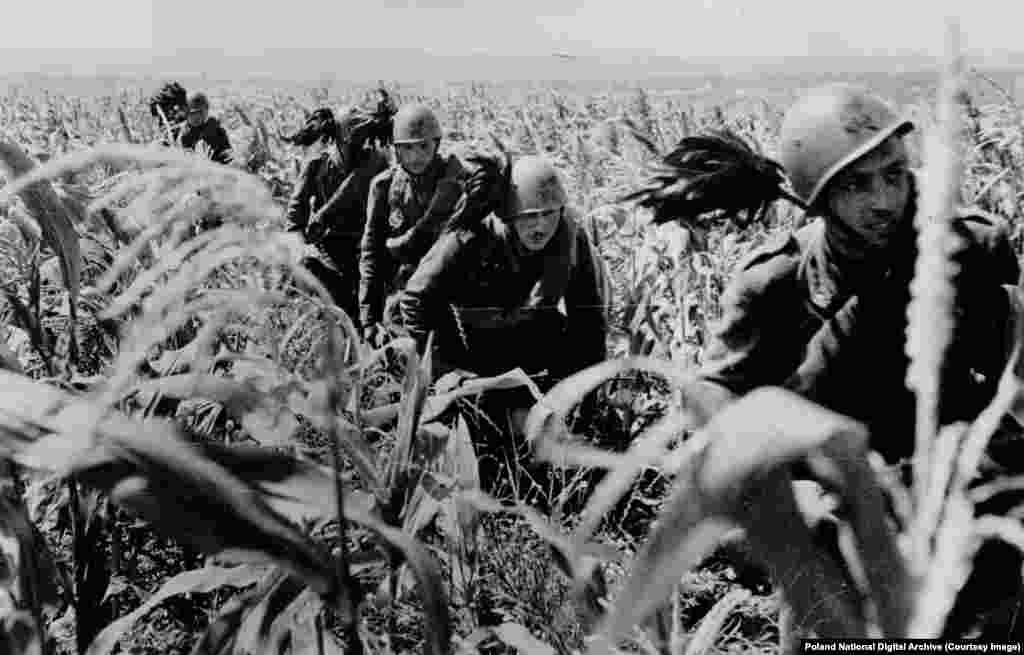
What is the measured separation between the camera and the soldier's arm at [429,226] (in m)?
4.62

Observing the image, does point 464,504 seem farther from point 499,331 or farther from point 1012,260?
point 499,331

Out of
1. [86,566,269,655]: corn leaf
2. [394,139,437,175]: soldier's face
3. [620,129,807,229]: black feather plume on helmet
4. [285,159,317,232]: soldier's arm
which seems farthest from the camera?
[285,159,317,232]: soldier's arm

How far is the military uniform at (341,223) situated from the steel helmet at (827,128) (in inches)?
160

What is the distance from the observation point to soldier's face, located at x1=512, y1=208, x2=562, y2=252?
3.49 meters

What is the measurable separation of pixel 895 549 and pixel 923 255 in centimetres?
20

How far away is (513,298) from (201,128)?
20.0ft

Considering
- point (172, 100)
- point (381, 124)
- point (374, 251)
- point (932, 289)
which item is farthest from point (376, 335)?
point (172, 100)

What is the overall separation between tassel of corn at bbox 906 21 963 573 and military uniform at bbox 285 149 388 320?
17.0 ft

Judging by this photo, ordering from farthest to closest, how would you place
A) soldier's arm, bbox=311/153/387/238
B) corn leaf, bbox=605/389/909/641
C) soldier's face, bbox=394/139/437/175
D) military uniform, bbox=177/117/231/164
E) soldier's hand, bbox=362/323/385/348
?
military uniform, bbox=177/117/231/164 < soldier's arm, bbox=311/153/387/238 < soldier's face, bbox=394/139/437/175 < soldier's hand, bbox=362/323/385/348 < corn leaf, bbox=605/389/909/641

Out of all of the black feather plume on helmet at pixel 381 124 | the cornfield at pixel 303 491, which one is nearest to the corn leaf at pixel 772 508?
the cornfield at pixel 303 491

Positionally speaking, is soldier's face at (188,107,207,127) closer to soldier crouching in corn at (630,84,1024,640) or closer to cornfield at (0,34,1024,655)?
cornfield at (0,34,1024,655)

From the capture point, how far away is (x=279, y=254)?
28.6 inches

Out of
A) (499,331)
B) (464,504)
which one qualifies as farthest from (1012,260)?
(499,331)

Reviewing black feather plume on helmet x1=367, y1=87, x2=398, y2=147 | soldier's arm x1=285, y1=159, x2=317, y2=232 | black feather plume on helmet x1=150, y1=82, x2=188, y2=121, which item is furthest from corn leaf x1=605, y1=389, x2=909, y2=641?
black feather plume on helmet x1=150, y1=82, x2=188, y2=121
